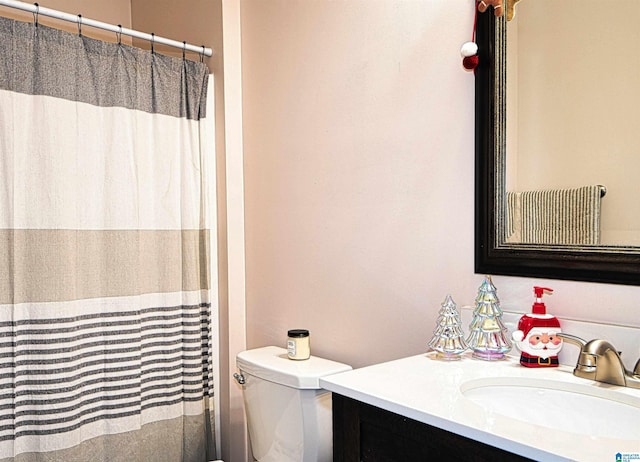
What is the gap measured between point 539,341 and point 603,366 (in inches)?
6.1

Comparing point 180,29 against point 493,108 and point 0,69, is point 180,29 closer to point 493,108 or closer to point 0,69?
point 0,69

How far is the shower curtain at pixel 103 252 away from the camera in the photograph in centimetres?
175

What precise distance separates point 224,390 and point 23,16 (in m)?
1.91

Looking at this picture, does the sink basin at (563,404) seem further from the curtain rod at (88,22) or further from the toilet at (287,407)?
the curtain rod at (88,22)

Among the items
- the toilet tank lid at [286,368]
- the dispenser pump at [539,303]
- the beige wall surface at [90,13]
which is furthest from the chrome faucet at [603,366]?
the beige wall surface at [90,13]

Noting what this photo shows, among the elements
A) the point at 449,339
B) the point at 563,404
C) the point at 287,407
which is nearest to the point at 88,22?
the point at 287,407

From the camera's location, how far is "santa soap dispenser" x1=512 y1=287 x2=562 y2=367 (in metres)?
1.29

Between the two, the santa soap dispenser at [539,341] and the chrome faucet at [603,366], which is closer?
the chrome faucet at [603,366]

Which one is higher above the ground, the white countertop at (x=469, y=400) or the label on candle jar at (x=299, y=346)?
the white countertop at (x=469, y=400)

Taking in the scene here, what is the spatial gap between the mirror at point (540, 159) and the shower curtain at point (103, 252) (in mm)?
1152

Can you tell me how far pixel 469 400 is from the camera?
42.6 inches

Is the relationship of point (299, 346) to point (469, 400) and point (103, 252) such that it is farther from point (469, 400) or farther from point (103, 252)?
point (469, 400)

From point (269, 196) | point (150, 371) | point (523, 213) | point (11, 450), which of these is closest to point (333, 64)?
point (269, 196)

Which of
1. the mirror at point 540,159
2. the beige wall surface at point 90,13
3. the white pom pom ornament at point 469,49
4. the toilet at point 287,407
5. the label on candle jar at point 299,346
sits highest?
the beige wall surface at point 90,13
